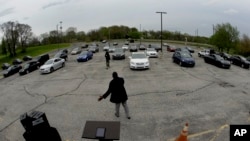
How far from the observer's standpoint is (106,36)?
4951 inches

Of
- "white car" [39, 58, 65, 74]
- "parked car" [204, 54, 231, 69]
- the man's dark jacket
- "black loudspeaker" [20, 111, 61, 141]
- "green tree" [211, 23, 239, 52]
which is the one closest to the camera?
"black loudspeaker" [20, 111, 61, 141]

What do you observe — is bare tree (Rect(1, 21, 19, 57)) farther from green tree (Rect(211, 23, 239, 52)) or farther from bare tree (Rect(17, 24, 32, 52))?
green tree (Rect(211, 23, 239, 52))

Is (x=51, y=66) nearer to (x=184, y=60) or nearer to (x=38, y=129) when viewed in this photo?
(x=184, y=60)

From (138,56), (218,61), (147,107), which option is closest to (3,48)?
(138,56)

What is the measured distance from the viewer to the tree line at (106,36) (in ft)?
206

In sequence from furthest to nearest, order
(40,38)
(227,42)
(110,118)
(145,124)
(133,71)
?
1. (40,38)
2. (227,42)
3. (133,71)
4. (110,118)
5. (145,124)

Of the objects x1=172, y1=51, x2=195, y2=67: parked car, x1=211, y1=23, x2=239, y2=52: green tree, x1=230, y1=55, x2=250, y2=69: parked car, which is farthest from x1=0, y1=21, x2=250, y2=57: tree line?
x1=172, y1=51, x2=195, y2=67: parked car

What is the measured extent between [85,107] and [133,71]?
37.0 feet

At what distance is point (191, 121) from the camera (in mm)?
10328

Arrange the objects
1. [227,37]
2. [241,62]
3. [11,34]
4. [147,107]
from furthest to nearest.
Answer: [11,34]
[227,37]
[241,62]
[147,107]


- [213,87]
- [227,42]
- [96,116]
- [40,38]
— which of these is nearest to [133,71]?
[213,87]

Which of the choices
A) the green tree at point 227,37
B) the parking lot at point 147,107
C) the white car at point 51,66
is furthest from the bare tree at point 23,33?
the parking lot at point 147,107

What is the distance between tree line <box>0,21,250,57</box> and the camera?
62812 millimetres

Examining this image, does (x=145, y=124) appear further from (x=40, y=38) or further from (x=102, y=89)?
(x=40, y=38)
